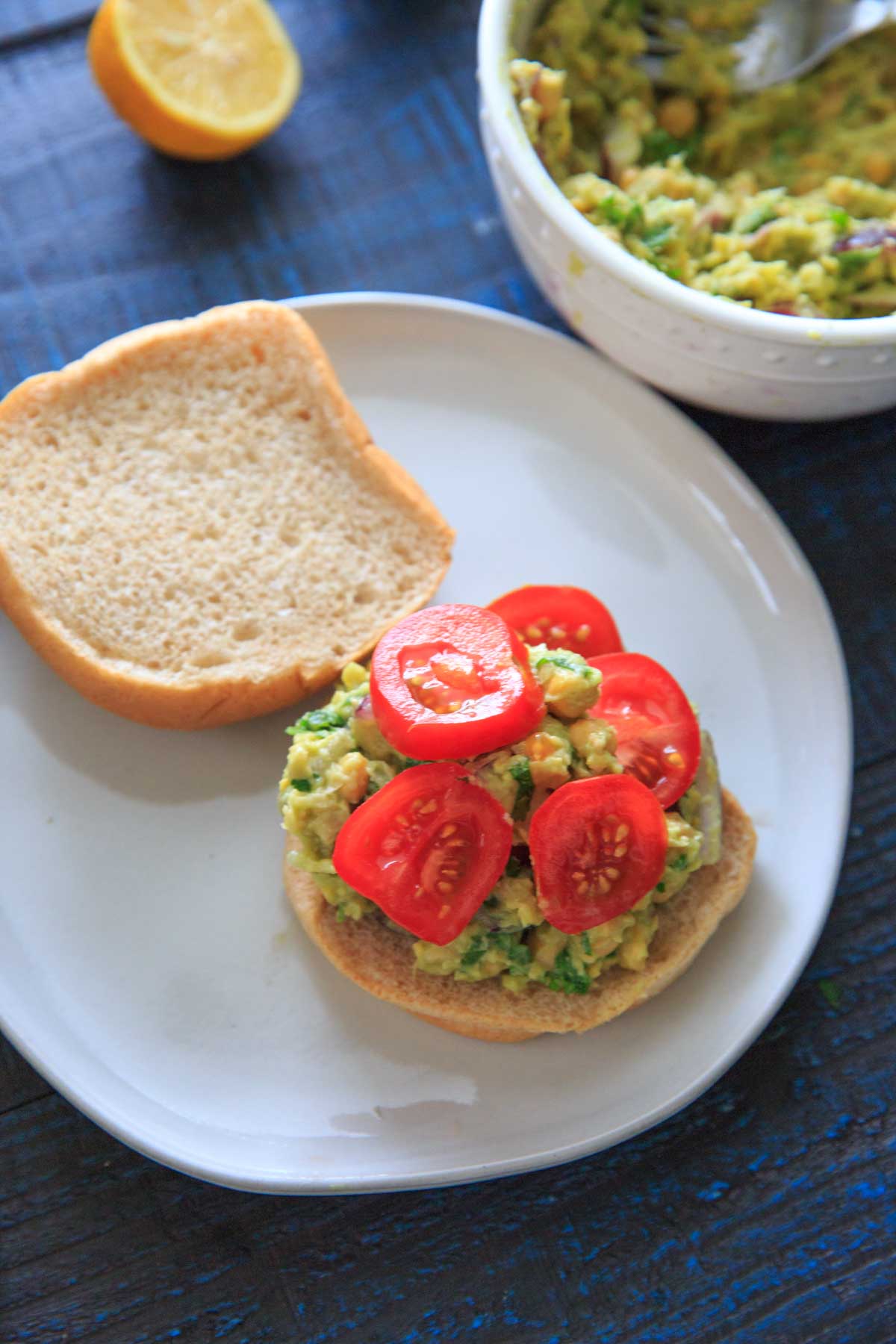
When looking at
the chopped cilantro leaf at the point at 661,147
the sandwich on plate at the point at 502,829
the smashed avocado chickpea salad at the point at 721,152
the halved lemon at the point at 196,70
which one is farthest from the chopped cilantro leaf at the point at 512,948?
the halved lemon at the point at 196,70

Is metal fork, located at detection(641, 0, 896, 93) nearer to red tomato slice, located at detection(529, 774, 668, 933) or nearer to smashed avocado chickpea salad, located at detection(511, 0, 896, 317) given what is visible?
smashed avocado chickpea salad, located at detection(511, 0, 896, 317)

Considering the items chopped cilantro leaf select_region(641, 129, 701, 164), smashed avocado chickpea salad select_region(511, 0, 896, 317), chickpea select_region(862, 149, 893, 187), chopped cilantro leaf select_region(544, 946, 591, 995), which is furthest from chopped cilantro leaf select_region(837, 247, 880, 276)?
chopped cilantro leaf select_region(544, 946, 591, 995)

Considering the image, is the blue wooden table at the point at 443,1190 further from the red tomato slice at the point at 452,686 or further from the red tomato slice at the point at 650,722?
the red tomato slice at the point at 452,686

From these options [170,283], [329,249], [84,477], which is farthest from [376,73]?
[84,477]

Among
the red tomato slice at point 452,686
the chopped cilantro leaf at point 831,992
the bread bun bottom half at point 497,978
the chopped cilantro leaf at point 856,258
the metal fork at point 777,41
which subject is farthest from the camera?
the metal fork at point 777,41

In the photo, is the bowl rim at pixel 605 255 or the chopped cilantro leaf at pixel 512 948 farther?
the bowl rim at pixel 605 255

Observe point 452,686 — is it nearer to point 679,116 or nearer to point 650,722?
point 650,722
